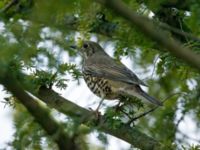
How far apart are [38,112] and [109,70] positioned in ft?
11.1

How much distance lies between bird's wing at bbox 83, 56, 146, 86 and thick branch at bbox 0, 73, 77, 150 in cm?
281

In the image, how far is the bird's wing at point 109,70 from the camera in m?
5.69

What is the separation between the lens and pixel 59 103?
4609 mm

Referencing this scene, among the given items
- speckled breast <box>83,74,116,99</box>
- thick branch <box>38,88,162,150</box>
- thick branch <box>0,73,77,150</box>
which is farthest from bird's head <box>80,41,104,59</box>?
thick branch <box>0,73,77,150</box>

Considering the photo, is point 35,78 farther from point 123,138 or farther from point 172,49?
point 172,49

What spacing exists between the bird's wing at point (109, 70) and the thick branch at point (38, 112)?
9.22 ft

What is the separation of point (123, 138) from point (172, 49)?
2009mm

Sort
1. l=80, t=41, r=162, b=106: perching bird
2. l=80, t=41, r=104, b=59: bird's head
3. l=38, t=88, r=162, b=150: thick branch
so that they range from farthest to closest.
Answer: l=80, t=41, r=104, b=59: bird's head → l=80, t=41, r=162, b=106: perching bird → l=38, t=88, r=162, b=150: thick branch

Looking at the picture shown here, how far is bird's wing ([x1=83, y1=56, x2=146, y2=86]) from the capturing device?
18.7 ft

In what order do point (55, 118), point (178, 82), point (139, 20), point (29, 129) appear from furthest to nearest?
point (178, 82) < point (29, 129) < point (55, 118) < point (139, 20)

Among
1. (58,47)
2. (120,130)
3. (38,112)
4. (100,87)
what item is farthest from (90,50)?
(38,112)

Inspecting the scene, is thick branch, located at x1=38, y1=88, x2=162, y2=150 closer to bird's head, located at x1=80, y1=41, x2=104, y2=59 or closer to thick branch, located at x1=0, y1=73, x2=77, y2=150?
thick branch, located at x1=0, y1=73, x2=77, y2=150

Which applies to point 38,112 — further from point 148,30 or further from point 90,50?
point 90,50

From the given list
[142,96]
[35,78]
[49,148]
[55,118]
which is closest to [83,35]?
[35,78]
